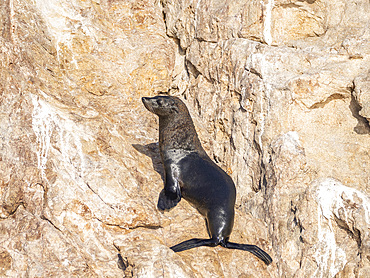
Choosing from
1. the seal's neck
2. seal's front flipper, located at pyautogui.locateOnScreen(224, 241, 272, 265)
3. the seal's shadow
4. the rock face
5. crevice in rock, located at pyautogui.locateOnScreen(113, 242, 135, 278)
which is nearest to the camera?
crevice in rock, located at pyautogui.locateOnScreen(113, 242, 135, 278)

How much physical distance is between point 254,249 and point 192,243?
783 mm

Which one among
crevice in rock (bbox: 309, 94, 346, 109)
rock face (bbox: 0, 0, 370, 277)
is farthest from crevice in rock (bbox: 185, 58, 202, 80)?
crevice in rock (bbox: 309, 94, 346, 109)

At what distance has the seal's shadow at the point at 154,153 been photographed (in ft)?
21.1

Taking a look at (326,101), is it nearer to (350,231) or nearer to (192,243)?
(350,231)

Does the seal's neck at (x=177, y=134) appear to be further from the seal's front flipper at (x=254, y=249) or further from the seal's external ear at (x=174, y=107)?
the seal's front flipper at (x=254, y=249)

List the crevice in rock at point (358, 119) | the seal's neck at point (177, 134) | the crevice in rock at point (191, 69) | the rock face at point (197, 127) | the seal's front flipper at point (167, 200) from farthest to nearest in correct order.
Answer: the crevice in rock at point (191, 69), the seal's neck at point (177, 134), the crevice in rock at point (358, 119), the seal's front flipper at point (167, 200), the rock face at point (197, 127)

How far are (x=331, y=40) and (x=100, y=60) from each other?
12.3 ft

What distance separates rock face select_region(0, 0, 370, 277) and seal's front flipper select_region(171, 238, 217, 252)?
0.27 ft

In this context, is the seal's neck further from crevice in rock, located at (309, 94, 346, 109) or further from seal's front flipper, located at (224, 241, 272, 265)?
crevice in rock, located at (309, 94, 346, 109)

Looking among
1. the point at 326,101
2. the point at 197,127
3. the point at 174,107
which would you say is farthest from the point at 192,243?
the point at 326,101

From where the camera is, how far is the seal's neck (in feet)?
20.2

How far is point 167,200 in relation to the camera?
226 inches

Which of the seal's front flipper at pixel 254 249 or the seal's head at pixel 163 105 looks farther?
the seal's head at pixel 163 105

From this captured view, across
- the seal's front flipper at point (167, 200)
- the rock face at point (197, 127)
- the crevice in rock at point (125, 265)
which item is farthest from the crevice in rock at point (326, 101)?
the crevice in rock at point (125, 265)
